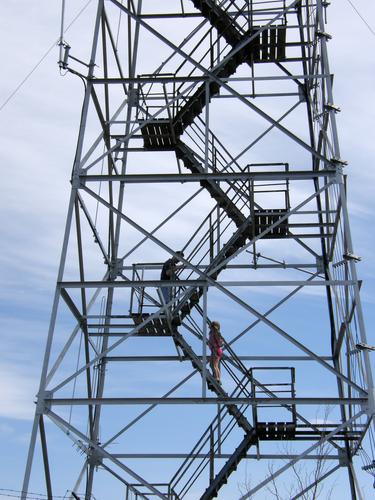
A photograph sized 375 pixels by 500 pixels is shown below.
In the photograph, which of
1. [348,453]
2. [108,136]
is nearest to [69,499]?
[348,453]

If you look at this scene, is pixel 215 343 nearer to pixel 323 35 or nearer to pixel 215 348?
pixel 215 348

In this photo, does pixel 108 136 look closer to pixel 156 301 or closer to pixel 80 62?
pixel 80 62

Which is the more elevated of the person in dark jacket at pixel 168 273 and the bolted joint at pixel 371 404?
the person in dark jacket at pixel 168 273

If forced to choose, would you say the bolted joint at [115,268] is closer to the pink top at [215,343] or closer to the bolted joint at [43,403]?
the pink top at [215,343]

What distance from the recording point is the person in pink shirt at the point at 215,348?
19.3 m

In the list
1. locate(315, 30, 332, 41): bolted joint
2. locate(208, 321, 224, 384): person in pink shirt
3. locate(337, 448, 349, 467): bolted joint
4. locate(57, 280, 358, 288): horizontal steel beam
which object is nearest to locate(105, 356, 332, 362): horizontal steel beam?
locate(208, 321, 224, 384): person in pink shirt

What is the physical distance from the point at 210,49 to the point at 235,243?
194 inches

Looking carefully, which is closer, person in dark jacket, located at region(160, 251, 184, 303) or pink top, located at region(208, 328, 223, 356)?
pink top, located at region(208, 328, 223, 356)

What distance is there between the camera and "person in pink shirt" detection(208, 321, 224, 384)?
19312 mm

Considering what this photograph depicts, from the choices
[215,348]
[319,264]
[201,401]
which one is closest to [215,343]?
[215,348]

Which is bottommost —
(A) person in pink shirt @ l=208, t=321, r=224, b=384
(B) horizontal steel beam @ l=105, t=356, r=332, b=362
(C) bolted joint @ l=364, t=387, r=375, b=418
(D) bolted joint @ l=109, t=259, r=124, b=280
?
(C) bolted joint @ l=364, t=387, r=375, b=418

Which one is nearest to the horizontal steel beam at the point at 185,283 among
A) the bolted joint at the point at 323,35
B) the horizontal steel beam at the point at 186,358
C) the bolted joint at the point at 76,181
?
the bolted joint at the point at 76,181

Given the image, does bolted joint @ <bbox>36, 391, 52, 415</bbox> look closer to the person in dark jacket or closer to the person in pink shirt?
the person in pink shirt

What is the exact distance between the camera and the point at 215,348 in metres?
19.8
